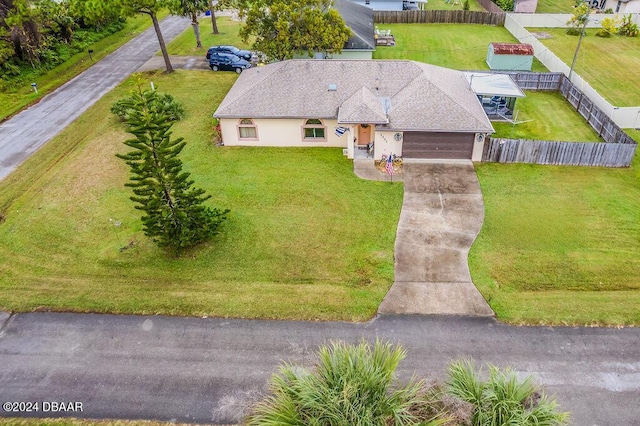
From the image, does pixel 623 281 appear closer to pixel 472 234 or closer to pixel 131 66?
pixel 472 234

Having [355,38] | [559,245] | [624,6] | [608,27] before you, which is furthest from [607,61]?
[559,245]

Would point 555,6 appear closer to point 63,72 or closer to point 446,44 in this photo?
point 446,44

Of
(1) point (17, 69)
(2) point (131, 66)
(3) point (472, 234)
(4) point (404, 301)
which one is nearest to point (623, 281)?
(3) point (472, 234)

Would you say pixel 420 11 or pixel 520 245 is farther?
pixel 420 11

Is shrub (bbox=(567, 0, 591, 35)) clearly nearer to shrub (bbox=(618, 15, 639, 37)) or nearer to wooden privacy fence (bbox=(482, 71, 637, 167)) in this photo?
shrub (bbox=(618, 15, 639, 37))

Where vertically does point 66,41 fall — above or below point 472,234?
above

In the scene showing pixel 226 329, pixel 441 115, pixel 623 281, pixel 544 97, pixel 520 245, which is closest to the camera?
pixel 226 329

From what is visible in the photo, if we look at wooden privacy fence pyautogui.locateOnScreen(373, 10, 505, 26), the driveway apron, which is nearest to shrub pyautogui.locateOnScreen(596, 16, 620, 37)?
wooden privacy fence pyautogui.locateOnScreen(373, 10, 505, 26)
